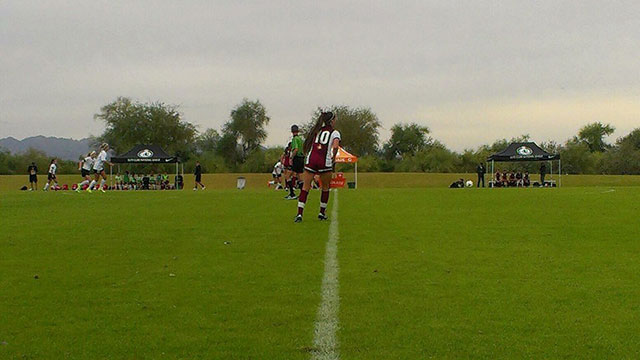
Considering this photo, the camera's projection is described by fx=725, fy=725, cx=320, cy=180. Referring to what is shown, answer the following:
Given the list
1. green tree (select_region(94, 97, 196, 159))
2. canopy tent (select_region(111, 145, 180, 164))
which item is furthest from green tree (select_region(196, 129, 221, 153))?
canopy tent (select_region(111, 145, 180, 164))

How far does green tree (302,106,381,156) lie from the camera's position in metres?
108

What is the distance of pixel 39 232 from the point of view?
40.2 feet

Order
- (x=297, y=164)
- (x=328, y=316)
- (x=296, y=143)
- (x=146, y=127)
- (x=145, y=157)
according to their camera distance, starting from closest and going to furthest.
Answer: (x=328, y=316) → (x=296, y=143) → (x=297, y=164) → (x=145, y=157) → (x=146, y=127)

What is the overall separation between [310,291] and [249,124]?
112 meters

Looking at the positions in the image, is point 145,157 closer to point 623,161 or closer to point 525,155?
A: point 525,155

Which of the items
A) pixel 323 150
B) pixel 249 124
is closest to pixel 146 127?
pixel 249 124

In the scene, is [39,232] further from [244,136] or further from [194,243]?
[244,136]

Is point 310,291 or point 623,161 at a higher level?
point 623,161

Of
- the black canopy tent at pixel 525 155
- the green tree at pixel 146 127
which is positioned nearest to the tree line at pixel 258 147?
the green tree at pixel 146 127

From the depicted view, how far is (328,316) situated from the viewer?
5570mm

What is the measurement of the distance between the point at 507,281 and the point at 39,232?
8.37m

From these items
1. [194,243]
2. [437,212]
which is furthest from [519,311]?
[437,212]

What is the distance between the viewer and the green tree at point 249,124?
117000mm

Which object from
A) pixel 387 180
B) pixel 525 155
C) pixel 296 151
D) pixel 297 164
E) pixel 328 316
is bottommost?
pixel 328 316
